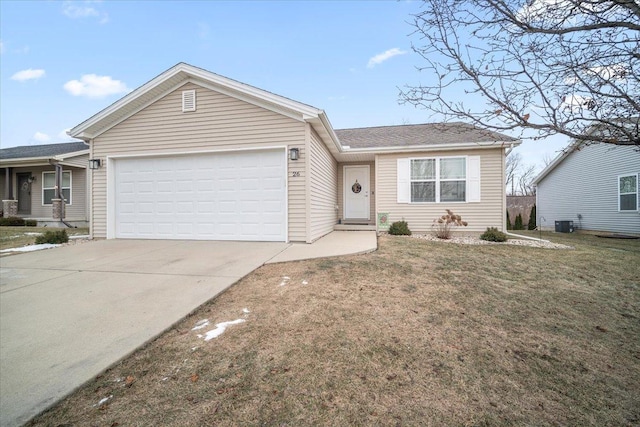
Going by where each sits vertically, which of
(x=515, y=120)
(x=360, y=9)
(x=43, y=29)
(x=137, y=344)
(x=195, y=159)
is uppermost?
(x=43, y=29)

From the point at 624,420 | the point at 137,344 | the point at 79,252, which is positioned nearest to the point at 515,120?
the point at 624,420

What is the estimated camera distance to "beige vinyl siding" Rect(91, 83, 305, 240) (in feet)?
22.3

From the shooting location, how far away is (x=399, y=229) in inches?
354

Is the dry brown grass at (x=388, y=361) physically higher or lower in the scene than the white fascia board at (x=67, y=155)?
lower

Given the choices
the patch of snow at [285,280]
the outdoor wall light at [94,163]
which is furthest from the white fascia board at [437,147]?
the outdoor wall light at [94,163]

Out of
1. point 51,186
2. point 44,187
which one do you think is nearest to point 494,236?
point 51,186

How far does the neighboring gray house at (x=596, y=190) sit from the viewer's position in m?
10.6

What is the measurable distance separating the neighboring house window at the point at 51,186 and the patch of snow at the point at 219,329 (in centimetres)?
1514

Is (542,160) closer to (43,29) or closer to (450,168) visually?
(450,168)

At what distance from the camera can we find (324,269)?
4.44 m

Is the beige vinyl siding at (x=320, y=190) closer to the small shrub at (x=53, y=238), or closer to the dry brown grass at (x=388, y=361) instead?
the dry brown grass at (x=388, y=361)

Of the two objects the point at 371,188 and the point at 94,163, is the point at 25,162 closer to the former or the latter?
the point at 94,163

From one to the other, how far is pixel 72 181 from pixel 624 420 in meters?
18.0

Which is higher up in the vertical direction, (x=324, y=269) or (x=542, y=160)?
(x=542, y=160)
